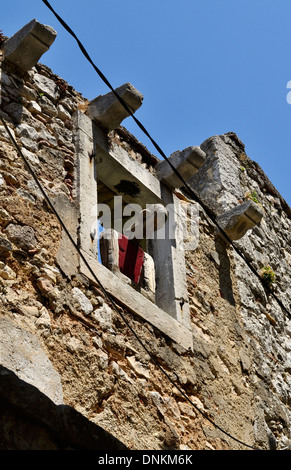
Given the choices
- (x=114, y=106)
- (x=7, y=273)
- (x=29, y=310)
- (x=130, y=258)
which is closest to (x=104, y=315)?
(x=29, y=310)

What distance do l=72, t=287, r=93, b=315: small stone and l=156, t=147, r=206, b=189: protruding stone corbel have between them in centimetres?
205

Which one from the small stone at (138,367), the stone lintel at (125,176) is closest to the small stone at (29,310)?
the small stone at (138,367)

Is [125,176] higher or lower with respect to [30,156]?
higher

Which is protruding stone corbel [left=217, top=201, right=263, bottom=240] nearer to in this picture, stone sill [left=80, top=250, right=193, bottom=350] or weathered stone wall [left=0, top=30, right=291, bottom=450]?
weathered stone wall [left=0, top=30, right=291, bottom=450]

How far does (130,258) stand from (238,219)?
1.68 m

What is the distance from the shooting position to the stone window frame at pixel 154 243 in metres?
4.67

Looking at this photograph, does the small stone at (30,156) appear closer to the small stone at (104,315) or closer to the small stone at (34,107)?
the small stone at (34,107)

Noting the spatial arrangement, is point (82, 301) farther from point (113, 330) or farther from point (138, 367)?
point (138, 367)

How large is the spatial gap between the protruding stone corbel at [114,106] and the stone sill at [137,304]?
1.37m

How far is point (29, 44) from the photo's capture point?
487cm

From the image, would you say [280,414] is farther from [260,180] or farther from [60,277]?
[260,180]

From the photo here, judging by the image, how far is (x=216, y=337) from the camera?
5.67 metres

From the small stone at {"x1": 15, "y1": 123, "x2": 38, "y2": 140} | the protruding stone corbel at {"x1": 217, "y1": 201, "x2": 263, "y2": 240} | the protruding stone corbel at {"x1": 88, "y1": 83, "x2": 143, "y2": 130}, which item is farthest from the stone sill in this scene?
the protruding stone corbel at {"x1": 217, "y1": 201, "x2": 263, "y2": 240}
